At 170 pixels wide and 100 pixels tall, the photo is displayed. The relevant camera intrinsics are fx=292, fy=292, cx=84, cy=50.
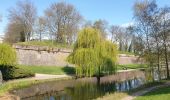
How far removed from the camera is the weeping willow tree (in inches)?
1221

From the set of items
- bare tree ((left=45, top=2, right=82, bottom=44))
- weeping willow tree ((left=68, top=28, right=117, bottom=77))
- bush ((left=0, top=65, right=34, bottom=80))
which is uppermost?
bare tree ((left=45, top=2, right=82, bottom=44))

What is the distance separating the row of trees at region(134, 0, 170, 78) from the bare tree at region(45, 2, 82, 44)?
26630mm

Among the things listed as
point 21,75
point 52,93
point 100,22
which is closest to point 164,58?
point 52,93

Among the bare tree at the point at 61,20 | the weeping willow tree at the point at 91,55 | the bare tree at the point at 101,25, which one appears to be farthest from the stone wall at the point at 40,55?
the bare tree at the point at 101,25

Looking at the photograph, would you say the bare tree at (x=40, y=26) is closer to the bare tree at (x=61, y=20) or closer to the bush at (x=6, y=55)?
the bare tree at (x=61, y=20)

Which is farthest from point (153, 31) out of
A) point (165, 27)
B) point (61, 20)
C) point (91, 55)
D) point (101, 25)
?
point (101, 25)

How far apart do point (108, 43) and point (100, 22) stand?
3454 cm

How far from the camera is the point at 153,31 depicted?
24.7 metres

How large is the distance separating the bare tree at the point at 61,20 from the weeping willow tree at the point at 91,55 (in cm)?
1871

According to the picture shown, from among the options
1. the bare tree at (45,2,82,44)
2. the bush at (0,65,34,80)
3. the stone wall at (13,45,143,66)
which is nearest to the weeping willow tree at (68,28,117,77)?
the stone wall at (13,45,143,66)

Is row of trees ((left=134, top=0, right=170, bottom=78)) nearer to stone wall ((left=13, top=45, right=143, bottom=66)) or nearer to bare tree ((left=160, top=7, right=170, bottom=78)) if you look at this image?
bare tree ((left=160, top=7, right=170, bottom=78))

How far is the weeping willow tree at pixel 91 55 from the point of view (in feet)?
102

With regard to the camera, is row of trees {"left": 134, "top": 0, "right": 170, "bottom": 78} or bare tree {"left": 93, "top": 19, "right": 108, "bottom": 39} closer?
row of trees {"left": 134, "top": 0, "right": 170, "bottom": 78}

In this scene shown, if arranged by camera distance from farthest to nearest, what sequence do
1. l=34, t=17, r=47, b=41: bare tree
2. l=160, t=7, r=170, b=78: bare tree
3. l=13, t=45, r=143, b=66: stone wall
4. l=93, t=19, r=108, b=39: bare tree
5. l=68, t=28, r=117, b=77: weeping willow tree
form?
l=93, t=19, r=108, b=39: bare tree, l=34, t=17, r=47, b=41: bare tree, l=13, t=45, r=143, b=66: stone wall, l=68, t=28, r=117, b=77: weeping willow tree, l=160, t=7, r=170, b=78: bare tree
